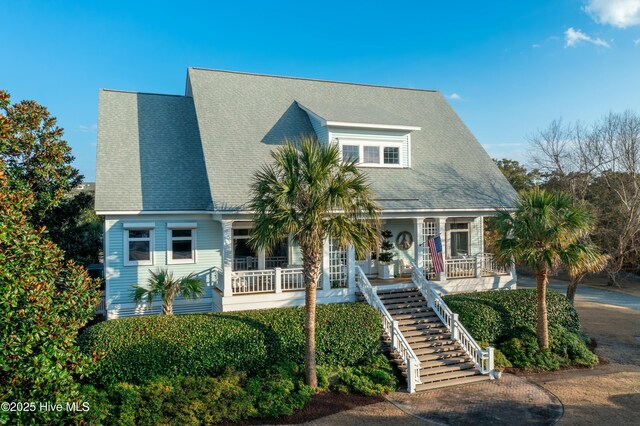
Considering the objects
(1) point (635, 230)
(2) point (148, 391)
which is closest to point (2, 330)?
(2) point (148, 391)

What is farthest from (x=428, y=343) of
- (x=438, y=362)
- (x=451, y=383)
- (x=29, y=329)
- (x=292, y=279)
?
(x=29, y=329)

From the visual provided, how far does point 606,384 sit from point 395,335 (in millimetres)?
6544

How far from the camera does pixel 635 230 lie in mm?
22312

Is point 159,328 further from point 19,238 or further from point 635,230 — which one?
point 635,230

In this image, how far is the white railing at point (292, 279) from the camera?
15602mm

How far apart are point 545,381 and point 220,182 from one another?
1269 cm

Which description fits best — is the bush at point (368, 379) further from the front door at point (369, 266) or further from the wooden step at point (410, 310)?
the front door at point (369, 266)

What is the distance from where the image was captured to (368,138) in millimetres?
18984

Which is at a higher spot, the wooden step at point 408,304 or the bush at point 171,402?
the wooden step at point 408,304

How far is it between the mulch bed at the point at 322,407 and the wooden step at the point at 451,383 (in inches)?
58.1

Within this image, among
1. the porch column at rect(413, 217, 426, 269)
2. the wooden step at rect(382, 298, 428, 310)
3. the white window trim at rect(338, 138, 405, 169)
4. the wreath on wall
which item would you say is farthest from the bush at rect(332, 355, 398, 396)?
the white window trim at rect(338, 138, 405, 169)

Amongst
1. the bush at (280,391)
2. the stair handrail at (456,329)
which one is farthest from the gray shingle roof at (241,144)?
the bush at (280,391)

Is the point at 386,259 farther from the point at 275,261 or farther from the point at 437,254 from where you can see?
the point at 275,261

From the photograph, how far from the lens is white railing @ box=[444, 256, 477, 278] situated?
18188mm
